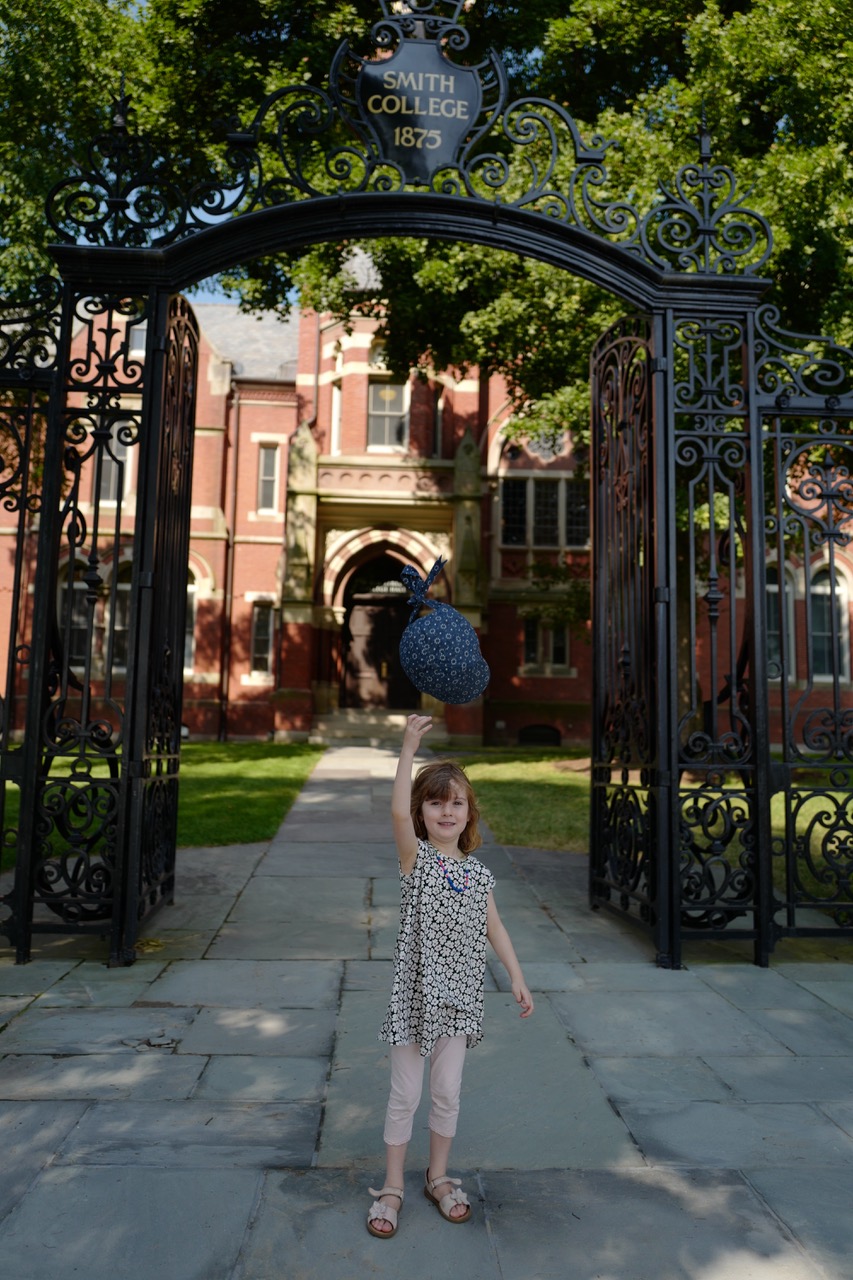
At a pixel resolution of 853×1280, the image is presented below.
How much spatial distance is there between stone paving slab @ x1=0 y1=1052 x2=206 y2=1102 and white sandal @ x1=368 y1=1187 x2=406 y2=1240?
111 cm

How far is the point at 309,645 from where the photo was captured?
2470 centimetres

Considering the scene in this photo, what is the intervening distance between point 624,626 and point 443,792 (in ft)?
12.5

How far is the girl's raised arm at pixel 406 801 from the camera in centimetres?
264

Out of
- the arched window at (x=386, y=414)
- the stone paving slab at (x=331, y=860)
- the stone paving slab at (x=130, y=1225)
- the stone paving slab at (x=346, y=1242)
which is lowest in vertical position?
the stone paving slab at (x=346, y=1242)

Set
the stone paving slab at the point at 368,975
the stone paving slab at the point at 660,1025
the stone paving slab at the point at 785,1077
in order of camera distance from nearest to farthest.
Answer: the stone paving slab at the point at 785,1077, the stone paving slab at the point at 660,1025, the stone paving slab at the point at 368,975

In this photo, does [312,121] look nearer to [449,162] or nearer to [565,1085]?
[449,162]

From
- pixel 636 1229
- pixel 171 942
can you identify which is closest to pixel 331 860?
pixel 171 942

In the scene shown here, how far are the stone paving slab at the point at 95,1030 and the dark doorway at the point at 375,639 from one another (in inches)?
913

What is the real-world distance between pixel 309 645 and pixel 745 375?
19579 millimetres

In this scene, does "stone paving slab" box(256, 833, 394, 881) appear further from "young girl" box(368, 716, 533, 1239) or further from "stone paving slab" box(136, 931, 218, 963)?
"young girl" box(368, 716, 533, 1239)

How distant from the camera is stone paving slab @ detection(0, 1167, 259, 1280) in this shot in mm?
2328

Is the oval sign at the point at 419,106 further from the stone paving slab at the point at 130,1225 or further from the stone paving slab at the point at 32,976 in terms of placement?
the stone paving slab at the point at 130,1225

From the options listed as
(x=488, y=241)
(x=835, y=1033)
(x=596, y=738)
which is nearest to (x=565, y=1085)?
(x=835, y=1033)

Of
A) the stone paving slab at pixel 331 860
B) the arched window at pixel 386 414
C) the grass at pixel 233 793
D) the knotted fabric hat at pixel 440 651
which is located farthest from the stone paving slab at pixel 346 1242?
the arched window at pixel 386 414
